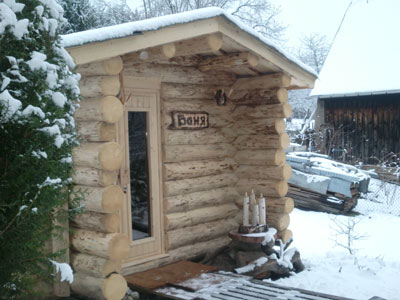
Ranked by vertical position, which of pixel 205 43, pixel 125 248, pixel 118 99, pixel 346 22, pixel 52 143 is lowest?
pixel 125 248

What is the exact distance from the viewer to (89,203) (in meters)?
5.46

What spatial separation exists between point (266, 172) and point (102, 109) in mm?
3736

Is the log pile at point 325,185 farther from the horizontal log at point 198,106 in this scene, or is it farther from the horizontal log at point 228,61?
the horizontal log at point 228,61

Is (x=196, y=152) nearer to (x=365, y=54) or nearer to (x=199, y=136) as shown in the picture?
(x=199, y=136)

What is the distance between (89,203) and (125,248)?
0.68m

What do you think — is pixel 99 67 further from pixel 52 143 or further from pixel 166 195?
pixel 166 195

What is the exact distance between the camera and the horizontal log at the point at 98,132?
17.7ft

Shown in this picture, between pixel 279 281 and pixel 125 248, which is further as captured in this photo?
pixel 279 281

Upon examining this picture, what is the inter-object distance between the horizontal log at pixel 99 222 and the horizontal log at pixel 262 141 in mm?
3480

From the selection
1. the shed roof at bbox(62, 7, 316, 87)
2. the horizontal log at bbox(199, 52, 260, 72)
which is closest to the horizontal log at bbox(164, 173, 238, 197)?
the horizontal log at bbox(199, 52, 260, 72)

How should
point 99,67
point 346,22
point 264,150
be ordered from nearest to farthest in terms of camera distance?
1. point 99,67
2. point 264,150
3. point 346,22

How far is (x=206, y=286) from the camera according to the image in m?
6.22

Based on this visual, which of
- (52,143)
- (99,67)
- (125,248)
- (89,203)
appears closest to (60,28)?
(52,143)

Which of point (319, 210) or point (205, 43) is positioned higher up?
point (205, 43)
